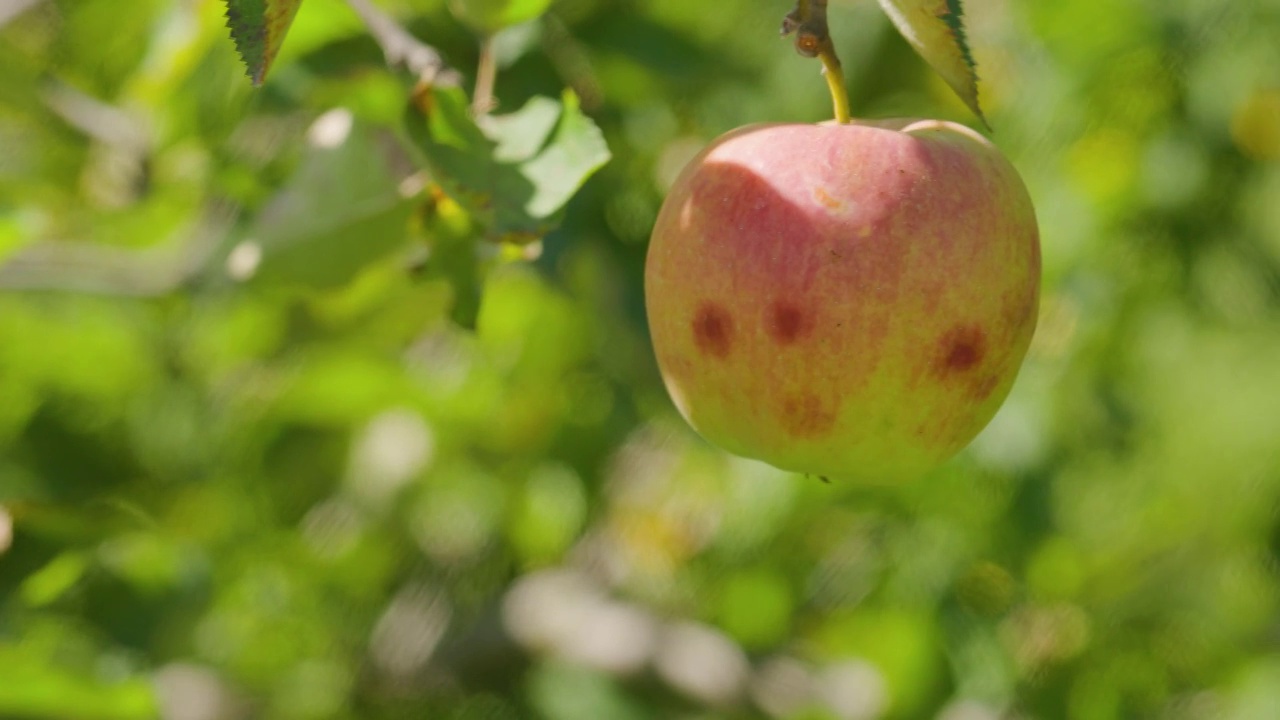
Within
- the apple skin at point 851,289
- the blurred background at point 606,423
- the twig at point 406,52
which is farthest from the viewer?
the blurred background at point 606,423

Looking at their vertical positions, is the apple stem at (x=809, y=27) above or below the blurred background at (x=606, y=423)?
above

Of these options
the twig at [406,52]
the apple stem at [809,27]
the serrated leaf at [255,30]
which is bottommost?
the twig at [406,52]

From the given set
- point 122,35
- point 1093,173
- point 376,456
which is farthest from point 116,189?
point 1093,173

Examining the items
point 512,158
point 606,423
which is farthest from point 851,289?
point 606,423

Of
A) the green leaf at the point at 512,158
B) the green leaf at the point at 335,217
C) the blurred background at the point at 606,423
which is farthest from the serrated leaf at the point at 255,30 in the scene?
the blurred background at the point at 606,423

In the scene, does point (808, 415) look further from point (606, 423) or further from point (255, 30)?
point (606, 423)

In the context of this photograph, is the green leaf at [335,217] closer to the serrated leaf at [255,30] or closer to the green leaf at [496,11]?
the green leaf at [496,11]
